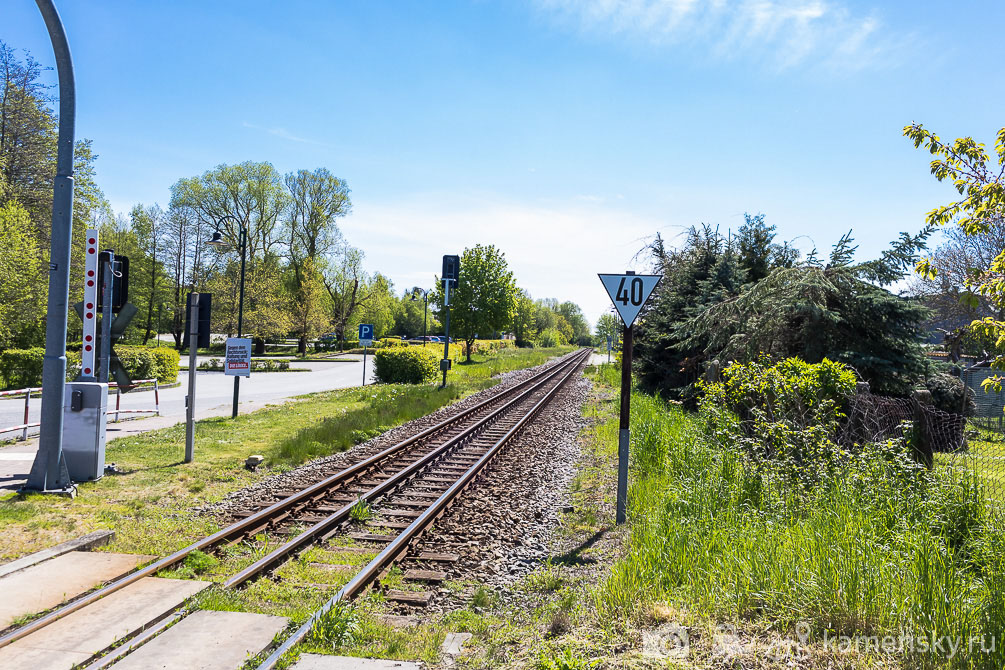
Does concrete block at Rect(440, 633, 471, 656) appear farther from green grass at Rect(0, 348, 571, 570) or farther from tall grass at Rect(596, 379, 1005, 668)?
green grass at Rect(0, 348, 571, 570)

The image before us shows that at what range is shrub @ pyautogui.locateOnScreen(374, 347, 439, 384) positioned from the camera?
2778cm

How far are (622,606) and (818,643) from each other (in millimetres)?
1298

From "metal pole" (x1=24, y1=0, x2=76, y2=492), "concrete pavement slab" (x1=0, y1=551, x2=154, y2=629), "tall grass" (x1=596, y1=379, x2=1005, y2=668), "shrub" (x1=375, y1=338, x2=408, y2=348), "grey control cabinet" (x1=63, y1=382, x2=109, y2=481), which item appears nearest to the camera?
"tall grass" (x1=596, y1=379, x2=1005, y2=668)

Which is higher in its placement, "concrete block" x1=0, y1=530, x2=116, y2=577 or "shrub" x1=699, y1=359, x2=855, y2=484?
"shrub" x1=699, y1=359, x2=855, y2=484

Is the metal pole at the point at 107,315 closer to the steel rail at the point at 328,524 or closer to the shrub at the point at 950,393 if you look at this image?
the steel rail at the point at 328,524

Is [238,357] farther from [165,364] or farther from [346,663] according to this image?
[165,364]

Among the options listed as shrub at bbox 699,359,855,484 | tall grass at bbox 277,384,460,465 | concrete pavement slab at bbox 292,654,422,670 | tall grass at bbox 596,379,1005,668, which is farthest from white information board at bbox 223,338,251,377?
concrete pavement slab at bbox 292,654,422,670

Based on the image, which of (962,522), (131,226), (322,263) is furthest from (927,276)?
(131,226)

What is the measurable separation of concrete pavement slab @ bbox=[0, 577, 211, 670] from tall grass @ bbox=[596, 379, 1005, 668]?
3486mm

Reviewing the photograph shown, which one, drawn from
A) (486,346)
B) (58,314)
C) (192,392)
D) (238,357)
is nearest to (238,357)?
(238,357)

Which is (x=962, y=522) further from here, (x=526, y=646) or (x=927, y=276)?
(x=526, y=646)

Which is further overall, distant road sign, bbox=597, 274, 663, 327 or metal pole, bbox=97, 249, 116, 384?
metal pole, bbox=97, 249, 116, 384

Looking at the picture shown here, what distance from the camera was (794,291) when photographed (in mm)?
10656

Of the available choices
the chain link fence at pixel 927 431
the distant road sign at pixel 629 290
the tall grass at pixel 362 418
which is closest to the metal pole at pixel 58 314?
the tall grass at pixel 362 418
